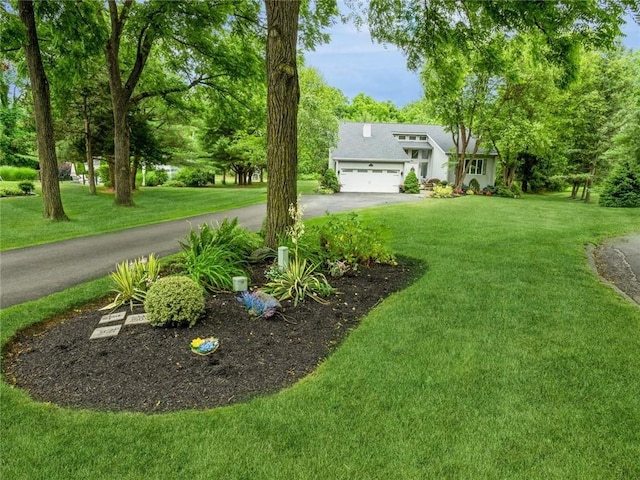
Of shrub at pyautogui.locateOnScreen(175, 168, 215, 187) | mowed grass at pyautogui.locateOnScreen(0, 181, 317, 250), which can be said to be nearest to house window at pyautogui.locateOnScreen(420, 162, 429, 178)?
shrub at pyautogui.locateOnScreen(175, 168, 215, 187)

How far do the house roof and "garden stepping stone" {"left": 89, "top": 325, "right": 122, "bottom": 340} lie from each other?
2460 centimetres

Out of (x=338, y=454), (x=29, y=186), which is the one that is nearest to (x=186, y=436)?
(x=338, y=454)

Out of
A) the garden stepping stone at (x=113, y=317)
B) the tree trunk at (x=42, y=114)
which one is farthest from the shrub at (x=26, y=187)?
the garden stepping stone at (x=113, y=317)

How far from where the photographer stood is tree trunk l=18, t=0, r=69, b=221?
9828 millimetres

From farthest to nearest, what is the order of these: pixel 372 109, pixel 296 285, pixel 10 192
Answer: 1. pixel 372 109
2. pixel 10 192
3. pixel 296 285

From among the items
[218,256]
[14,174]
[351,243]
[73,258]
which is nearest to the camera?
[218,256]

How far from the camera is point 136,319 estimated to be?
4.11 m

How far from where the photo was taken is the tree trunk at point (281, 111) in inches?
216

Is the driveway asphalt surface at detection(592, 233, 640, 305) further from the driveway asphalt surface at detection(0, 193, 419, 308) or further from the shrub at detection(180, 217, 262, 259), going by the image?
the shrub at detection(180, 217, 262, 259)

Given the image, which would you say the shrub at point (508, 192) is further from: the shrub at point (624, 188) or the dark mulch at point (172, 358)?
the dark mulch at point (172, 358)

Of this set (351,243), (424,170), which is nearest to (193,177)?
(424,170)

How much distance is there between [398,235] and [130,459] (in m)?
7.83

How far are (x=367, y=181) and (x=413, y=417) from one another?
25907mm

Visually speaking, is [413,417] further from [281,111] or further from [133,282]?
[281,111]
